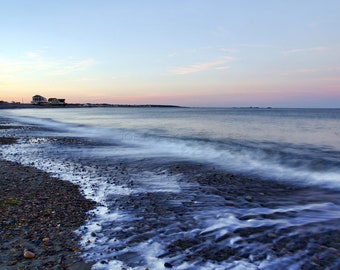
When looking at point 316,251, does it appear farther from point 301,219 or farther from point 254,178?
point 254,178

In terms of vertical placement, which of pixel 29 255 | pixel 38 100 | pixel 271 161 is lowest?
pixel 271 161

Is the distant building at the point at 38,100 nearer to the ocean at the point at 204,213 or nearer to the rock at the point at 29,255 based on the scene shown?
the ocean at the point at 204,213

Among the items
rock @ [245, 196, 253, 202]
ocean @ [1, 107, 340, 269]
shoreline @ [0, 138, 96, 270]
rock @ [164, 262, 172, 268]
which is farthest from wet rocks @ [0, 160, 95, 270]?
rock @ [245, 196, 253, 202]

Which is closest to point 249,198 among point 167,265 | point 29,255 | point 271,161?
point 167,265

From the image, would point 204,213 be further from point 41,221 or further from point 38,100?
point 38,100

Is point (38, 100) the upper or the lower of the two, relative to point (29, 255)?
upper

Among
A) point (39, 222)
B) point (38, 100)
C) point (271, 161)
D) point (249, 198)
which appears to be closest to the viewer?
point (39, 222)

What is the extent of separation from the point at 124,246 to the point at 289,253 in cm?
274

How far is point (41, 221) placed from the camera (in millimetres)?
5848

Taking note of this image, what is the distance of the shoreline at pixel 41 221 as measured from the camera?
432 centimetres

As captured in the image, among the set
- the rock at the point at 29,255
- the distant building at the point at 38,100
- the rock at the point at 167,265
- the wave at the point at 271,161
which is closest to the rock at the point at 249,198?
the wave at the point at 271,161

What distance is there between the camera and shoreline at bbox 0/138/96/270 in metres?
4.32

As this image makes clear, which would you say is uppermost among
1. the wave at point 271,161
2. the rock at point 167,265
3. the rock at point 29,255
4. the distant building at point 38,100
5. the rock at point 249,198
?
the distant building at point 38,100

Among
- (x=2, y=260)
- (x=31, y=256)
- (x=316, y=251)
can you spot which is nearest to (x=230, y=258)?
(x=316, y=251)
